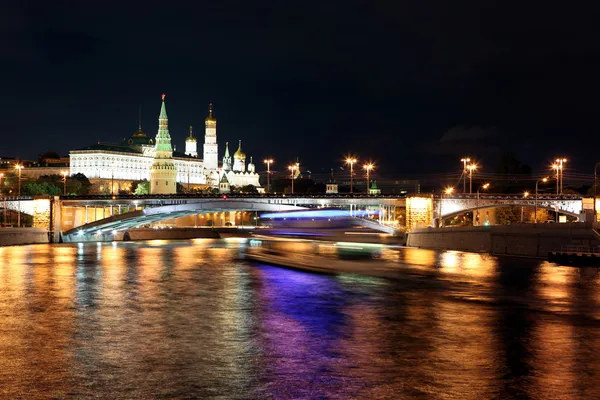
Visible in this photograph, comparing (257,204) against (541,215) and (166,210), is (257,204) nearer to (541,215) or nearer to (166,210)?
(166,210)

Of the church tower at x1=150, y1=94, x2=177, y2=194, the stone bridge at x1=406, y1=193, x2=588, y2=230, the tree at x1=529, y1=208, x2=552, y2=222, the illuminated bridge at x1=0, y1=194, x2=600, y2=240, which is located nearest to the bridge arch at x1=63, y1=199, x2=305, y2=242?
the illuminated bridge at x1=0, y1=194, x2=600, y2=240

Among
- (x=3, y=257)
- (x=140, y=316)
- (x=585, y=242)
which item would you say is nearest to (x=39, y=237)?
(x=3, y=257)

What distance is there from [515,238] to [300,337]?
3819 centimetres

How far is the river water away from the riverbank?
37.7 meters

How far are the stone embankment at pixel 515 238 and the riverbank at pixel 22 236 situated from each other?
126 ft

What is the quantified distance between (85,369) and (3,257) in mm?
41995

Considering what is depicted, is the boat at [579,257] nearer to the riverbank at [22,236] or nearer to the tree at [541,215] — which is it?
the riverbank at [22,236]

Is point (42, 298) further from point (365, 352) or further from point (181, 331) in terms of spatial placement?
point (365, 352)

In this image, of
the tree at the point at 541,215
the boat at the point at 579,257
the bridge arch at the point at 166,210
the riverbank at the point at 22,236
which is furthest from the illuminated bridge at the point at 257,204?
the boat at the point at 579,257

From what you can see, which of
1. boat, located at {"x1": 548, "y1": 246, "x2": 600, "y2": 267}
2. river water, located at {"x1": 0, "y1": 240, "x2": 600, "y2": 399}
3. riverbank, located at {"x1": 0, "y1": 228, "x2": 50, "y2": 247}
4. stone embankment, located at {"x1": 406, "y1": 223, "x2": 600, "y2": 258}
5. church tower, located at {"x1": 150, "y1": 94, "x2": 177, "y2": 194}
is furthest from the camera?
church tower, located at {"x1": 150, "y1": 94, "x2": 177, "y2": 194}

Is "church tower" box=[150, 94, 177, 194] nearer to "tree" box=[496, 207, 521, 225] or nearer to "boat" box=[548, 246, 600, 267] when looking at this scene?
"tree" box=[496, 207, 521, 225]

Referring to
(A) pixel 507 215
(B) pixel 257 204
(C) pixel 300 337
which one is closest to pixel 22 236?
(B) pixel 257 204

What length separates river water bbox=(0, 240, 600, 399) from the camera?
16.6 m

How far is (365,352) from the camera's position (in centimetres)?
2011
